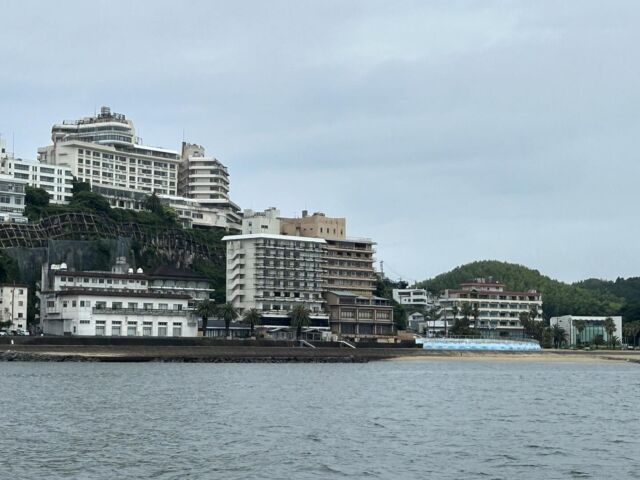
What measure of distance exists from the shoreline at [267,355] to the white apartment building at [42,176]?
64.4 metres

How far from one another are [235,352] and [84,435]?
87879mm

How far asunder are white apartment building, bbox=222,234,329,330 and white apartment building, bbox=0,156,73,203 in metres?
30.7

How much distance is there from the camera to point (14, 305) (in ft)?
494

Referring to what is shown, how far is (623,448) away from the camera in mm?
53719

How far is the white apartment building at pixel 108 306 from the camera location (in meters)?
147

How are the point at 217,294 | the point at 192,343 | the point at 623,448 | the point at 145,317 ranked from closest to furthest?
the point at 623,448 < the point at 192,343 < the point at 145,317 < the point at 217,294

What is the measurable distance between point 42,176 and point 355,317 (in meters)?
59.2

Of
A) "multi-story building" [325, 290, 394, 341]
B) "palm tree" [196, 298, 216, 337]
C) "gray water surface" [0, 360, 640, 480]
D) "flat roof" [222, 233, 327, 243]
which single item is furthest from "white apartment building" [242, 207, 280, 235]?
"gray water surface" [0, 360, 640, 480]

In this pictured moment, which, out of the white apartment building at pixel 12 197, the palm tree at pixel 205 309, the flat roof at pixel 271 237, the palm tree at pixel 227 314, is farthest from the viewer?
the flat roof at pixel 271 237

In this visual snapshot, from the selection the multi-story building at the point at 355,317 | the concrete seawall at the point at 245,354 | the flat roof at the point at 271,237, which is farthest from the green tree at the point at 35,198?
the concrete seawall at the point at 245,354

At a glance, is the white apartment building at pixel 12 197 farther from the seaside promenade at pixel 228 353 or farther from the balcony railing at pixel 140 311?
the seaside promenade at pixel 228 353

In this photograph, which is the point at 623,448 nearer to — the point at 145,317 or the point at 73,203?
the point at 145,317

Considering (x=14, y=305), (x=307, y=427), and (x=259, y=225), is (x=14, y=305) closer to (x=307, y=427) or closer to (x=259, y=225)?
(x=259, y=225)

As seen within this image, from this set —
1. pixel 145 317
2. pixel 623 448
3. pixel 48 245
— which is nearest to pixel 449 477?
pixel 623 448
